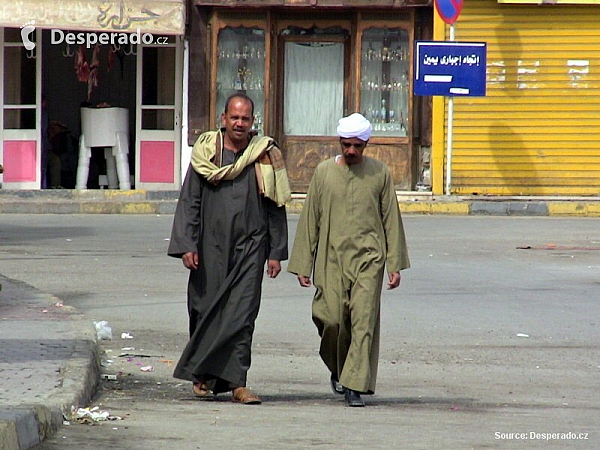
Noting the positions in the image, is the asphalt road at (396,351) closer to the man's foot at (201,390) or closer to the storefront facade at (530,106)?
the man's foot at (201,390)

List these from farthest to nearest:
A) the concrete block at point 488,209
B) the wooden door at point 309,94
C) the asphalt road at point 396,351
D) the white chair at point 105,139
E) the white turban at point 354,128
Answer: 1. the wooden door at point 309,94
2. the white chair at point 105,139
3. the concrete block at point 488,209
4. the white turban at point 354,128
5. the asphalt road at point 396,351

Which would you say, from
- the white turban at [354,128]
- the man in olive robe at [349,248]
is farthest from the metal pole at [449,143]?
the white turban at [354,128]

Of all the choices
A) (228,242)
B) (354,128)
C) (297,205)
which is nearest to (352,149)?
(354,128)

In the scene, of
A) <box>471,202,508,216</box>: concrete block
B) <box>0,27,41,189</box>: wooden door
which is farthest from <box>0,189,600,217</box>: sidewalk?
<box>0,27,41,189</box>: wooden door

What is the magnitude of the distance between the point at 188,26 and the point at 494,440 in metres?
16.7

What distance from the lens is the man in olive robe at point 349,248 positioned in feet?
24.5

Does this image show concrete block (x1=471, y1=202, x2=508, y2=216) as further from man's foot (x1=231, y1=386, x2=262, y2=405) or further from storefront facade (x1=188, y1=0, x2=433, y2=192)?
man's foot (x1=231, y1=386, x2=262, y2=405)

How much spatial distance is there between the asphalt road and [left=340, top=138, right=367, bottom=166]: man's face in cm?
135

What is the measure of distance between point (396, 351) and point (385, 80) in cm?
1347

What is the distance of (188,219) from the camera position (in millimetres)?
7527

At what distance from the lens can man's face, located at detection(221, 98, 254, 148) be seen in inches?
296

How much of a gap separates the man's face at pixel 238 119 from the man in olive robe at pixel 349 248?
0.49m

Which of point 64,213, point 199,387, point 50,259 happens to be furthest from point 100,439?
point 64,213

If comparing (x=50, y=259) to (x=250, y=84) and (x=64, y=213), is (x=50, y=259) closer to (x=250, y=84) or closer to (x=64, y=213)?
(x=64, y=213)
